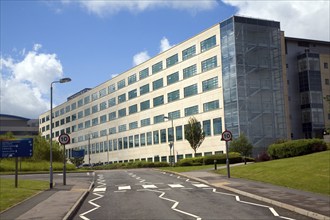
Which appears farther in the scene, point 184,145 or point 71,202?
point 184,145

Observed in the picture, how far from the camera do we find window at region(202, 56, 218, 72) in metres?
71.4

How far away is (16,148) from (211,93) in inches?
1888

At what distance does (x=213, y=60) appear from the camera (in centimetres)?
7175

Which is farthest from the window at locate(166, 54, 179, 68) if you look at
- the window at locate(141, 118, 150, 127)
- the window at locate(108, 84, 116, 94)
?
the window at locate(108, 84, 116, 94)

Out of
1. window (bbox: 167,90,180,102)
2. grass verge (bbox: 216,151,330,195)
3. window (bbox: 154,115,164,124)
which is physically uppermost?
window (bbox: 167,90,180,102)

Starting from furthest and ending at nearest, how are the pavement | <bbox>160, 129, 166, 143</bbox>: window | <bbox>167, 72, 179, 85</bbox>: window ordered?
1. <bbox>160, 129, 166, 143</bbox>: window
2. <bbox>167, 72, 179, 85</bbox>: window
3. the pavement


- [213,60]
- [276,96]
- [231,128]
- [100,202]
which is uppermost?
[213,60]

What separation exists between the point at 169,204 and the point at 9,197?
7.82 meters

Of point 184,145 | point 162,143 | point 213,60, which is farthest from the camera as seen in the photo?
point 162,143

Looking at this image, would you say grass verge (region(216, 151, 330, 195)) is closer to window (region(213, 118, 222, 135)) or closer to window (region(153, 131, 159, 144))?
window (region(213, 118, 222, 135))

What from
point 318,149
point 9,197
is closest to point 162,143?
point 318,149

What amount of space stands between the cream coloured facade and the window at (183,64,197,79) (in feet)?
0.18

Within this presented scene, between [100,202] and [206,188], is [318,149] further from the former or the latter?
[100,202]

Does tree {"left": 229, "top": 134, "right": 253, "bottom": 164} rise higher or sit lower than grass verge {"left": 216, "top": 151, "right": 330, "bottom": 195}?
higher
